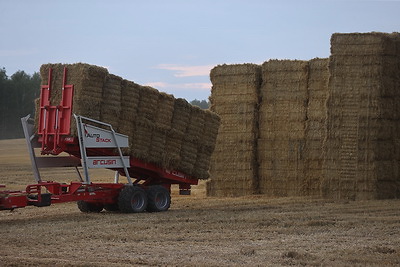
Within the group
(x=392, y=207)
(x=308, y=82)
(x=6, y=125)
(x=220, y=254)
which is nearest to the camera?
(x=220, y=254)

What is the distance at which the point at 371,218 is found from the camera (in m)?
16.1

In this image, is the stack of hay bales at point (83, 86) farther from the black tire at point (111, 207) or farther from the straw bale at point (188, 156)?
the straw bale at point (188, 156)

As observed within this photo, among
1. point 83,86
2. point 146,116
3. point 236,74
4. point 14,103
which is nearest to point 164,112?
point 146,116

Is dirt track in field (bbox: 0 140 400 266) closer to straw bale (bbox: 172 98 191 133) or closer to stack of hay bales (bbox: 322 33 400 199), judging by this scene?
stack of hay bales (bbox: 322 33 400 199)

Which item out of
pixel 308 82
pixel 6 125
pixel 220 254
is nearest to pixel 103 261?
pixel 220 254

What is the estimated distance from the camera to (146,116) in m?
18.0

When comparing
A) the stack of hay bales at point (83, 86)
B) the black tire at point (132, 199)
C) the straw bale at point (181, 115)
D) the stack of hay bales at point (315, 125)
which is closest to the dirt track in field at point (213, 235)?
the black tire at point (132, 199)

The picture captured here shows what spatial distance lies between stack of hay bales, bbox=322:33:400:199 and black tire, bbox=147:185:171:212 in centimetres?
523

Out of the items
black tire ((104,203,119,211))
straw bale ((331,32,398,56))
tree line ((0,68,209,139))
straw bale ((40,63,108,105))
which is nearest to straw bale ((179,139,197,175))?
black tire ((104,203,119,211))

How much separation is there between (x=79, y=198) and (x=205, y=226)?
3286mm

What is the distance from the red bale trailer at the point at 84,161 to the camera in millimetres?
16422

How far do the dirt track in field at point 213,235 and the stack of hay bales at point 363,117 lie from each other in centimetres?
95

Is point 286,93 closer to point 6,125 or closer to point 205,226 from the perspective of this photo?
point 205,226

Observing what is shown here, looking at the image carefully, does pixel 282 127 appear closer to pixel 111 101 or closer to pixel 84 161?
pixel 111 101
